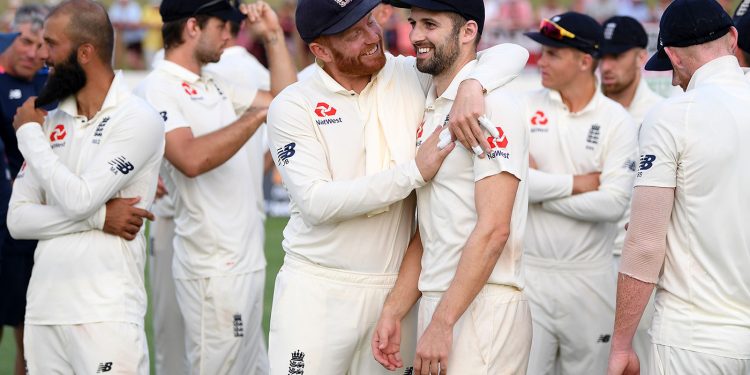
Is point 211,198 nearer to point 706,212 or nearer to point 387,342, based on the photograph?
point 387,342

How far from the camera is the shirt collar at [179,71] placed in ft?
22.0

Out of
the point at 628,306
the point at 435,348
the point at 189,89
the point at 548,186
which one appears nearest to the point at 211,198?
the point at 189,89

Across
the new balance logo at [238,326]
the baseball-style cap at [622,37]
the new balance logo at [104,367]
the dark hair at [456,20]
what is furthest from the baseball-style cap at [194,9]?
the baseball-style cap at [622,37]

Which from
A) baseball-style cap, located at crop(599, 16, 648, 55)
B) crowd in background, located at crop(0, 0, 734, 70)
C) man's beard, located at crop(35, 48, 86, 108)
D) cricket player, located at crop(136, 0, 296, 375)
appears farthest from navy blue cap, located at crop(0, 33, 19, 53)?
crowd in background, located at crop(0, 0, 734, 70)

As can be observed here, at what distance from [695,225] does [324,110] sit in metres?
1.73

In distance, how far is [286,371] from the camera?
15.9ft

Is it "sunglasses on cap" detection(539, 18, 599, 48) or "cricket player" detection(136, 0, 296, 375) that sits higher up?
"sunglasses on cap" detection(539, 18, 599, 48)

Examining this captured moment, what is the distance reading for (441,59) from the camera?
464 cm

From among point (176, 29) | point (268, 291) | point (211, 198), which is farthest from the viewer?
point (268, 291)

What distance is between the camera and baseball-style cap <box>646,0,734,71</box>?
14.7ft

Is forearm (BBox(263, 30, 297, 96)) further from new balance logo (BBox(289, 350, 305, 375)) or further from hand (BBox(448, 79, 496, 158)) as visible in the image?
hand (BBox(448, 79, 496, 158))

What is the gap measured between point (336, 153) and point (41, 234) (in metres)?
1.70

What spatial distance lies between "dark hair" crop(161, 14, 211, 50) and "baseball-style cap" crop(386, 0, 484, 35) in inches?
94.4

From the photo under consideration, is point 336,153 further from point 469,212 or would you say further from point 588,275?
point 588,275
